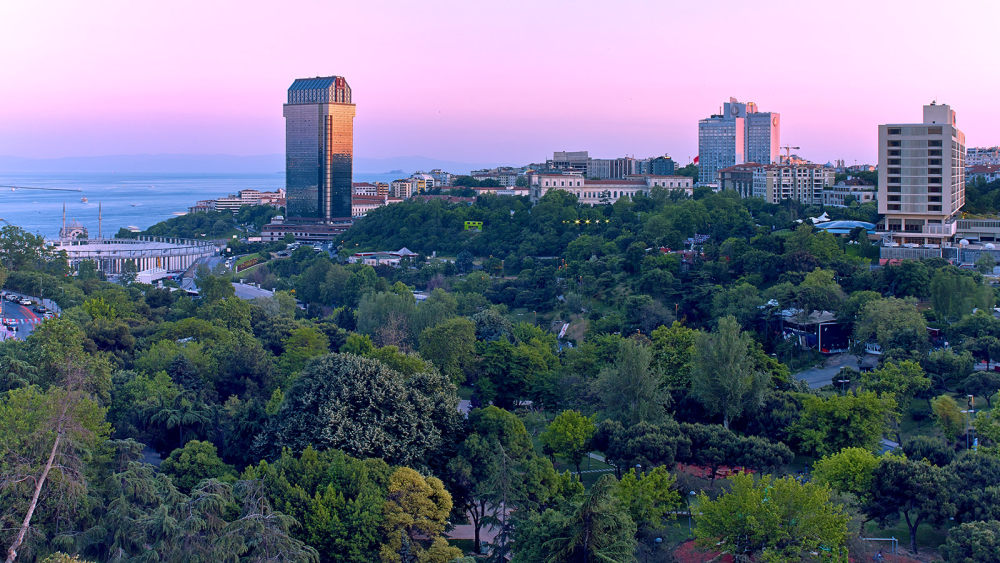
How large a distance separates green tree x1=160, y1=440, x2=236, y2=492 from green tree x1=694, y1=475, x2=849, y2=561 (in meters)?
6.44

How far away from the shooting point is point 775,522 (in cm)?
1039

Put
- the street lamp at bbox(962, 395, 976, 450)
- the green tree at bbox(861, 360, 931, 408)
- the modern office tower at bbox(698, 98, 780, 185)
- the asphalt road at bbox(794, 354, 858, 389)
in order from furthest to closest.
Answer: the modern office tower at bbox(698, 98, 780, 185), the asphalt road at bbox(794, 354, 858, 389), the green tree at bbox(861, 360, 931, 408), the street lamp at bbox(962, 395, 976, 450)

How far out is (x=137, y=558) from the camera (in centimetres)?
1028

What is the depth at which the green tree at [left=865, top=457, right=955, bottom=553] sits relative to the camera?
11492mm

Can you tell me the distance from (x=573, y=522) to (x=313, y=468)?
3.59m

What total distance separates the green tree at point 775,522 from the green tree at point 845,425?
3457mm

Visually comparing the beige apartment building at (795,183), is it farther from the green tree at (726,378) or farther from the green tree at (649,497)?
the green tree at (649,497)

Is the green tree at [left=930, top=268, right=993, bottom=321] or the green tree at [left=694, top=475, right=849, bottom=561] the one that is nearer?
the green tree at [left=694, top=475, right=849, bottom=561]

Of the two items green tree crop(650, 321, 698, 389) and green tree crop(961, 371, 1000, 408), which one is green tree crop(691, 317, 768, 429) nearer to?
green tree crop(650, 321, 698, 389)

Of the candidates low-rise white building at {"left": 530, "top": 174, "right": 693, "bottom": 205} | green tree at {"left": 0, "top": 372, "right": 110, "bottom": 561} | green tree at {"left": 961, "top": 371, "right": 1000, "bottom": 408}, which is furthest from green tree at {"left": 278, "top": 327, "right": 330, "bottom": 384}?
low-rise white building at {"left": 530, "top": 174, "right": 693, "bottom": 205}

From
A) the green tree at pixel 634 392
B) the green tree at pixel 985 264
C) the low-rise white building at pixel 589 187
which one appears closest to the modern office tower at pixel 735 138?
the low-rise white building at pixel 589 187

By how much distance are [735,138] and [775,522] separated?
66.0 m

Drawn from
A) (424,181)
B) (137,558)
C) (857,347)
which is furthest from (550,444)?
(424,181)

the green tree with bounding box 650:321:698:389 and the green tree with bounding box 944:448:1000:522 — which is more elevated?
the green tree with bounding box 650:321:698:389
